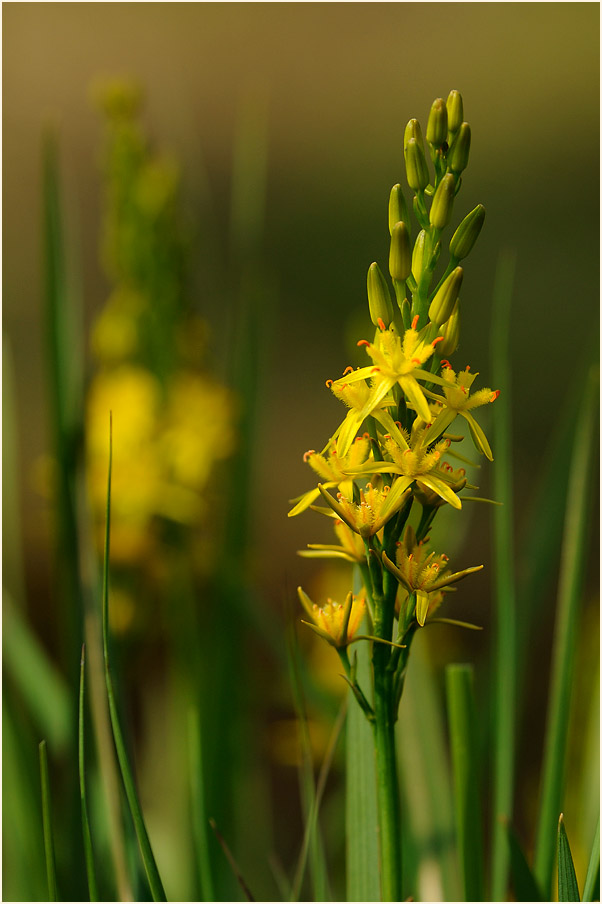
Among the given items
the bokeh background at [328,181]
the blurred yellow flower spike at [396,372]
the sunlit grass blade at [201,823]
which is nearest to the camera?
the blurred yellow flower spike at [396,372]

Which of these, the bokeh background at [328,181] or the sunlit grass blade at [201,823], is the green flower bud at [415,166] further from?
the bokeh background at [328,181]

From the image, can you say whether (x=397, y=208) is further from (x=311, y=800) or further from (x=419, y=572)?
(x=311, y=800)

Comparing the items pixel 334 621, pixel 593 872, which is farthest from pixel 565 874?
pixel 334 621

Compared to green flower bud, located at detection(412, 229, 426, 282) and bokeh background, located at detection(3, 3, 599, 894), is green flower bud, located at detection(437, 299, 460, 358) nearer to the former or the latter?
green flower bud, located at detection(412, 229, 426, 282)

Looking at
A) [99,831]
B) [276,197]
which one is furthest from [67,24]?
Result: [99,831]

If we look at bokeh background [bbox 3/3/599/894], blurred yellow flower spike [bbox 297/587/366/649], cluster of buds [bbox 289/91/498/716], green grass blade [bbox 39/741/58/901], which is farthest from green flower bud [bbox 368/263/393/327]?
bokeh background [bbox 3/3/599/894]

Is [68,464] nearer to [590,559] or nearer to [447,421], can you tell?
[447,421]

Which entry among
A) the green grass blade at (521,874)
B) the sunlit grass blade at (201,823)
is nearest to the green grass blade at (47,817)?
the sunlit grass blade at (201,823)

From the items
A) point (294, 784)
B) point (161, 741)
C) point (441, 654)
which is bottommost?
point (294, 784)
